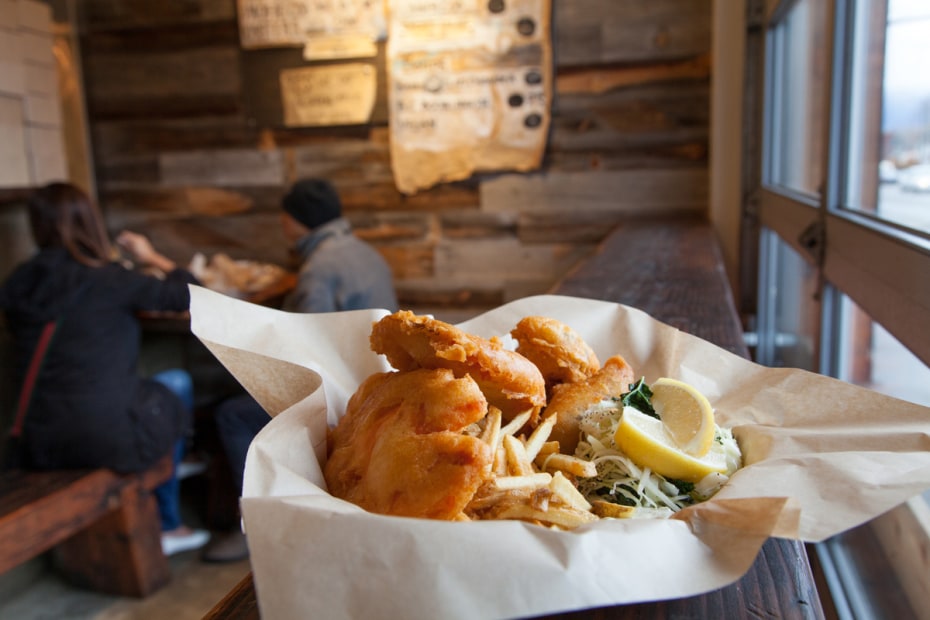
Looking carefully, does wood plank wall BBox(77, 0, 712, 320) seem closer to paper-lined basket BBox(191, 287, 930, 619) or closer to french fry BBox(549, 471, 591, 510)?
paper-lined basket BBox(191, 287, 930, 619)

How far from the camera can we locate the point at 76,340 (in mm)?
3098

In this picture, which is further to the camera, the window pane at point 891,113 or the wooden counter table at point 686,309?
the window pane at point 891,113

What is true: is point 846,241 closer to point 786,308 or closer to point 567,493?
point 567,493

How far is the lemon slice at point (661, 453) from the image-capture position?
797mm

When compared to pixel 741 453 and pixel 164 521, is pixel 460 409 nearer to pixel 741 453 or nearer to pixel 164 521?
pixel 741 453

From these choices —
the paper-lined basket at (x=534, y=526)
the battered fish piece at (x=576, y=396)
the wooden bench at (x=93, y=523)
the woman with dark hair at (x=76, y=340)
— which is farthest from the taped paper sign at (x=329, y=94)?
the battered fish piece at (x=576, y=396)

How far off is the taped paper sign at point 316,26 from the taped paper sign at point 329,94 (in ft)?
0.27

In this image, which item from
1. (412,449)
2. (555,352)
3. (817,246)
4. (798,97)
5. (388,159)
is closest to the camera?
(412,449)

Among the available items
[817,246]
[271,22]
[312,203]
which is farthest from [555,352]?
[271,22]

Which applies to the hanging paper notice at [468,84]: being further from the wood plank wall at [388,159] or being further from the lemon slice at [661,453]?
the lemon slice at [661,453]

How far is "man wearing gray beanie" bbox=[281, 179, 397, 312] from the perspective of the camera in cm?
360

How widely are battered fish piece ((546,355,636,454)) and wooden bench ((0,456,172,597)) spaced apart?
7.96 ft

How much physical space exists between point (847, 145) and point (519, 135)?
234cm

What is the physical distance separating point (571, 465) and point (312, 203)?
3124 millimetres
